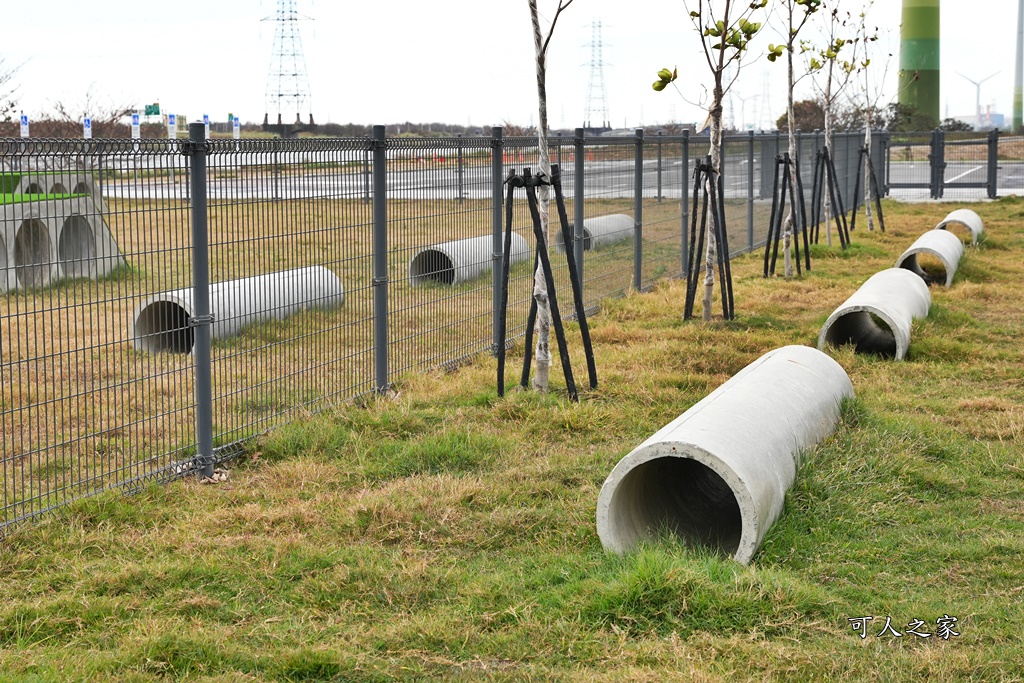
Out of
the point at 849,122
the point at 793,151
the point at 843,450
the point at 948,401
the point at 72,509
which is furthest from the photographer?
the point at 849,122

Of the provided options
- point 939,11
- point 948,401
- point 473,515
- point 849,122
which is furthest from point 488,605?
point 939,11

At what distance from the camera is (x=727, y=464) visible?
457cm

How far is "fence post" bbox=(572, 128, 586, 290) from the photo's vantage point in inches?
430

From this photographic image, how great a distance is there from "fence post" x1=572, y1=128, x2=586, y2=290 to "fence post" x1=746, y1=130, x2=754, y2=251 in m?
6.99


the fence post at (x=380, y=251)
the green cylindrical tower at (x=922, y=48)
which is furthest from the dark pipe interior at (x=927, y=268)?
the green cylindrical tower at (x=922, y=48)

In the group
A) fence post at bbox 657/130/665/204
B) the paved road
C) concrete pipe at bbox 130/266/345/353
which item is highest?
fence post at bbox 657/130/665/204

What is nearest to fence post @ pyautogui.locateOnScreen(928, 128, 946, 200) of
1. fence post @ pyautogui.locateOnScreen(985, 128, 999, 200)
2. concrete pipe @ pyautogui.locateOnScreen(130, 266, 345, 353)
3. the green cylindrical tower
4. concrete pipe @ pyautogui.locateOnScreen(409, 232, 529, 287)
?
fence post @ pyautogui.locateOnScreen(985, 128, 999, 200)

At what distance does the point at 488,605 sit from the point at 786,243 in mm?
10373

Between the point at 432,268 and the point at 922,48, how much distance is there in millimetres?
54756

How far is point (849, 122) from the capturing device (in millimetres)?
46062

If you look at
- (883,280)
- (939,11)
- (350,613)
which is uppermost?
(939,11)

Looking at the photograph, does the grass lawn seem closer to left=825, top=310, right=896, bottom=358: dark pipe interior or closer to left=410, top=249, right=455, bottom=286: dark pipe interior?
left=410, top=249, right=455, bottom=286: dark pipe interior

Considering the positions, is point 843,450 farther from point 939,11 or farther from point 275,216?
point 939,11

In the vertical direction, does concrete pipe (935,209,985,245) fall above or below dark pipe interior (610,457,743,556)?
above
